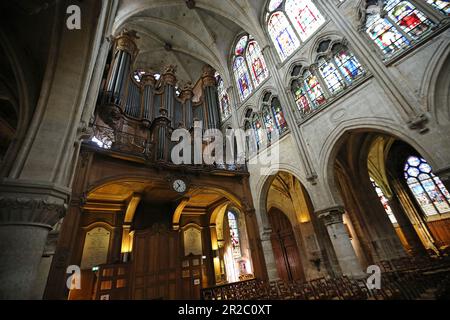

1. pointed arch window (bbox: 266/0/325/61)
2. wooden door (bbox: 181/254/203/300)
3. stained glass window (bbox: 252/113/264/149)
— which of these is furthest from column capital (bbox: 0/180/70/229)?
pointed arch window (bbox: 266/0/325/61)

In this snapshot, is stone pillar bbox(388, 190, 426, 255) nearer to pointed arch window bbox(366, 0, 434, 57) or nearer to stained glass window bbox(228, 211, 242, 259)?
stained glass window bbox(228, 211, 242, 259)

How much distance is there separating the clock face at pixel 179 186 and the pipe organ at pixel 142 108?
1.10 meters

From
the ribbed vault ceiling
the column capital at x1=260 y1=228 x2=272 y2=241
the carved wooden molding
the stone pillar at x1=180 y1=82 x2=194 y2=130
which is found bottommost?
the carved wooden molding

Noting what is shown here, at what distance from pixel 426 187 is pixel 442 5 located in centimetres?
1225

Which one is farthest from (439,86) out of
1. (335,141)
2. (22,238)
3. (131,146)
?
(131,146)

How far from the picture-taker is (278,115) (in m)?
10.0

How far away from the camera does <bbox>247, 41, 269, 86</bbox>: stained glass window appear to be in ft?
37.6

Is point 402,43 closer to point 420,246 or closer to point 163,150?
point 163,150

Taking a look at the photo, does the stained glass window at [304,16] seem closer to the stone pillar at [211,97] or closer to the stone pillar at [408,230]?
the stone pillar at [211,97]

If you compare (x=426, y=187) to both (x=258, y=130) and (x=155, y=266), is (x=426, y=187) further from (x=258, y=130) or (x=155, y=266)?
(x=155, y=266)

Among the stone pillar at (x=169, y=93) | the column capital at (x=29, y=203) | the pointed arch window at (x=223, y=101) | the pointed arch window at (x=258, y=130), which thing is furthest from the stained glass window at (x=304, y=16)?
the column capital at (x=29, y=203)

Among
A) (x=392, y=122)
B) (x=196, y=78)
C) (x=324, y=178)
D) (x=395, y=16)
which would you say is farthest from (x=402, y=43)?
(x=196, y=78)

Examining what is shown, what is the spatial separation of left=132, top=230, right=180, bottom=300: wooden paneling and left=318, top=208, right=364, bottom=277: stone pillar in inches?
251

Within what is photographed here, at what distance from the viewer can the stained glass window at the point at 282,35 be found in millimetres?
9836
